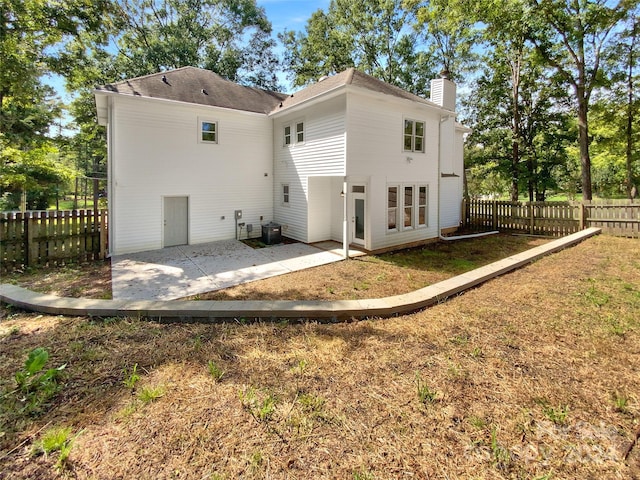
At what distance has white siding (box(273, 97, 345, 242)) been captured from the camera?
33.4 feet

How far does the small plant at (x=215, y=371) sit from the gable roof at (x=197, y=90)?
386 inches

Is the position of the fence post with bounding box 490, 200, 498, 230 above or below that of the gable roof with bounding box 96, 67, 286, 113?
below

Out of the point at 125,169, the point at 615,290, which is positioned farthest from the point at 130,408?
the point at 125,169

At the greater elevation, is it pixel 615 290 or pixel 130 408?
pixel 615 290

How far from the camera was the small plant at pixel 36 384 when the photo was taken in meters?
3.00

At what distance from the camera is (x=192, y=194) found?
38.1ft

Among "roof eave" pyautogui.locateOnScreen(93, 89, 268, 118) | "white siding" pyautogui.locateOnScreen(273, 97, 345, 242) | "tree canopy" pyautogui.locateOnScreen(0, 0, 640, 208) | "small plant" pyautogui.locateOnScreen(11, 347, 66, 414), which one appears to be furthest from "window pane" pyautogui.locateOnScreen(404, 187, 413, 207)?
"tree canopy" pyautogui.locateOnScreen(0, 0, 640, 208)

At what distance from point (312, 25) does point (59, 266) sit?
2462 centimetres

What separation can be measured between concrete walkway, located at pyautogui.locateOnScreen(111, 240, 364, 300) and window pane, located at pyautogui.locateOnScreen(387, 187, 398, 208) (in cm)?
219

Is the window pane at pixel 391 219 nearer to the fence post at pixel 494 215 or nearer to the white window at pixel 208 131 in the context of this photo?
the white window at pixel 208 131

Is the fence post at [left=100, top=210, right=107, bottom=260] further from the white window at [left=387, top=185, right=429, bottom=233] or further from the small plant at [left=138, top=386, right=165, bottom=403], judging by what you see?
the white window at [left=387, top=185, right=429, bottom=233]

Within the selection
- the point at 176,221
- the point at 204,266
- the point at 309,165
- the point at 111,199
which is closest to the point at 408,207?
the point at 309,165

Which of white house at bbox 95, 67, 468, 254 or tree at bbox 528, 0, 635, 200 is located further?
tree at bbox 528, 0, 635, 200

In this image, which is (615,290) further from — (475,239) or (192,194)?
(192,194)
